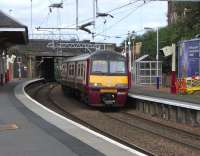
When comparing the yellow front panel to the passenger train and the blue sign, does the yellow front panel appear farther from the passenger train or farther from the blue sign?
the blue sign

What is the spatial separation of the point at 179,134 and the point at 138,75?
32072 mm

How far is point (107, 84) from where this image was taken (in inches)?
1172

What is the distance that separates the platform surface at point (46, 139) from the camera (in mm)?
12733

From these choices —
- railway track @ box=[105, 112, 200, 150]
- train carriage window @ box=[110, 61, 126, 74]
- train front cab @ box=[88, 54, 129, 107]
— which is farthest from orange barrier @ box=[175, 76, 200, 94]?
railway track @ box=[105, 112, 200, 150]

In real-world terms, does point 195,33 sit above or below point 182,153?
above

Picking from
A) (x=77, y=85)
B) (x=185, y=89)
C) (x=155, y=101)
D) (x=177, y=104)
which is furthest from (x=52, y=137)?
(x=185, y=89)

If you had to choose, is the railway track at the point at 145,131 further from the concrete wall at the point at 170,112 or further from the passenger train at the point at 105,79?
the concrete wall at the point at 170,112

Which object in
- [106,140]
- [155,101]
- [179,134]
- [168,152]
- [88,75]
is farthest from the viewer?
[88,75]

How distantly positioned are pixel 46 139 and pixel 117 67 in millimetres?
15986

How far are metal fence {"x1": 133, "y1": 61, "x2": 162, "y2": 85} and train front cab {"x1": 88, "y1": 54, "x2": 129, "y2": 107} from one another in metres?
21.3

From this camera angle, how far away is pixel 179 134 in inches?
798

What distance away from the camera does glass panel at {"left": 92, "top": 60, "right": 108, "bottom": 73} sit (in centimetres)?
3012

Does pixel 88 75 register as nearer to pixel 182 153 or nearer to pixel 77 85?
pixel 77 85

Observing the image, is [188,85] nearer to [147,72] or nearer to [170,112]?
[170,112]
